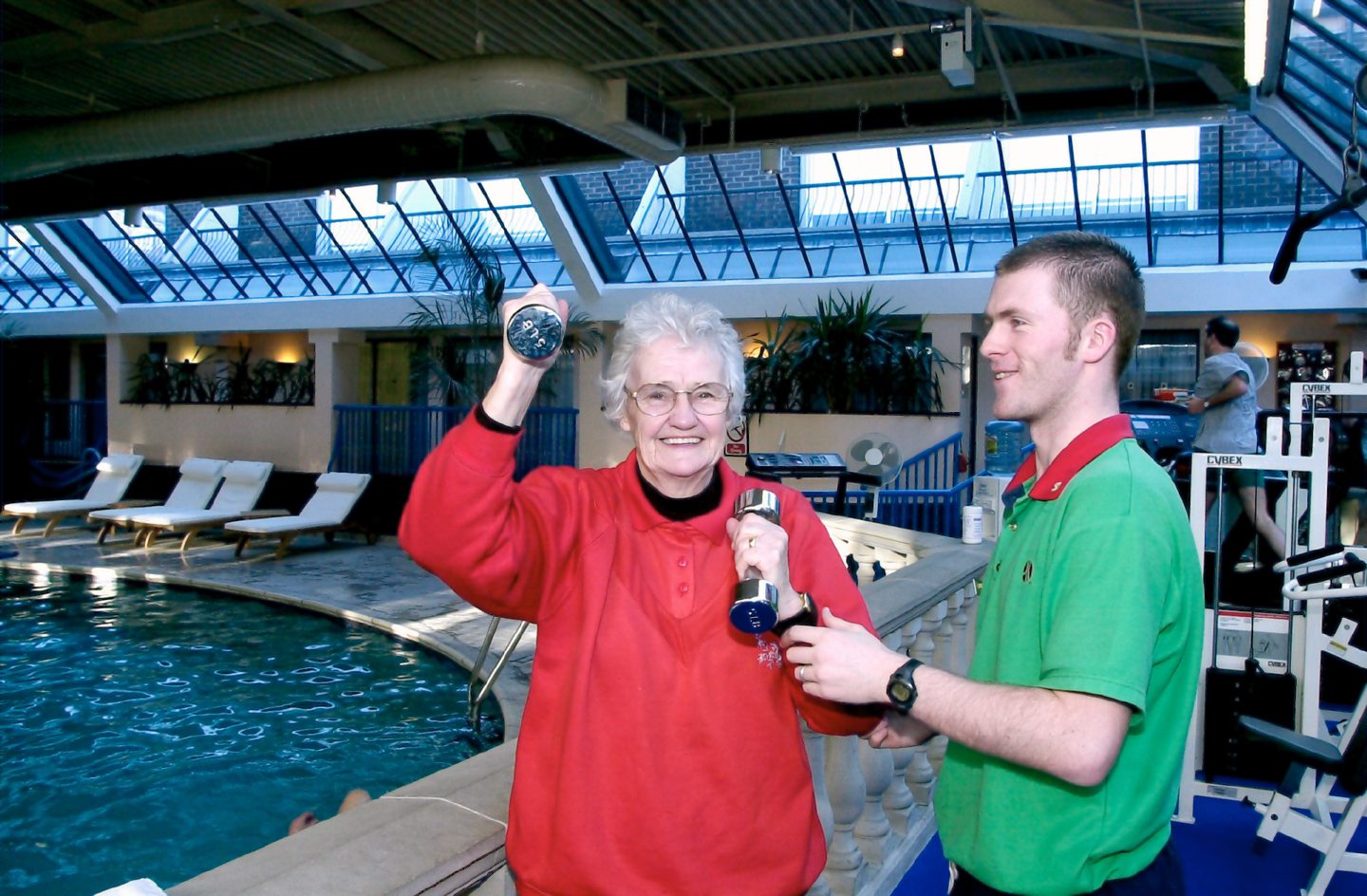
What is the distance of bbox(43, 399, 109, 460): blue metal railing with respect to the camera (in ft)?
57.9

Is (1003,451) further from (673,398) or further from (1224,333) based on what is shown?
(673,398)

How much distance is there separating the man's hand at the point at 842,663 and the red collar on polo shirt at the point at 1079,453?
0.31m

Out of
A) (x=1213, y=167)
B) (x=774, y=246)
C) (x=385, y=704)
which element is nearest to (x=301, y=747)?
(x=385, y=704)

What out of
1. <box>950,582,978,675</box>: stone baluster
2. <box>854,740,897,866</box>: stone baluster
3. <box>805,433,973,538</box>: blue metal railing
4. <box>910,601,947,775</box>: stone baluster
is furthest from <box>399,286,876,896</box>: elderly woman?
<box>805,433,973,538</box>: blue metal railing

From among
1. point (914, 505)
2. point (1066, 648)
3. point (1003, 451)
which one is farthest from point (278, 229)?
point (1066, 648)

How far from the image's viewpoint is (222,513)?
42.3 feet

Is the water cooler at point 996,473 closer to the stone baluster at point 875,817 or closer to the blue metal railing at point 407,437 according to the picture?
the stone baluster at point 875,817

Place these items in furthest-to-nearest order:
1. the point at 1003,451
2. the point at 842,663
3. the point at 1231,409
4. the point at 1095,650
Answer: the point at 1003,451
the point at 1231,409
the point at 842,663
the point at 1095,650

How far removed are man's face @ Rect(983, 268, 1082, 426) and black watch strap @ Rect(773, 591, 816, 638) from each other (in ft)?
1.21

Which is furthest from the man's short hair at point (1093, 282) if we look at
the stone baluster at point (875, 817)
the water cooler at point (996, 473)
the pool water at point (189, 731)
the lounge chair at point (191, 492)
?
the lounge chair at point (191, 492)

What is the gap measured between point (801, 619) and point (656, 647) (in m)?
0.22

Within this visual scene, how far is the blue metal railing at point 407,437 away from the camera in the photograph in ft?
45.6

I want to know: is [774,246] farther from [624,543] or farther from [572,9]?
[624,543]

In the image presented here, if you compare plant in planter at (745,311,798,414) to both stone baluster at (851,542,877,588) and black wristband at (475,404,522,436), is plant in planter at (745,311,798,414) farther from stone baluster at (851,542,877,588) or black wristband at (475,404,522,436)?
black wristband at (475,404,522,436)
